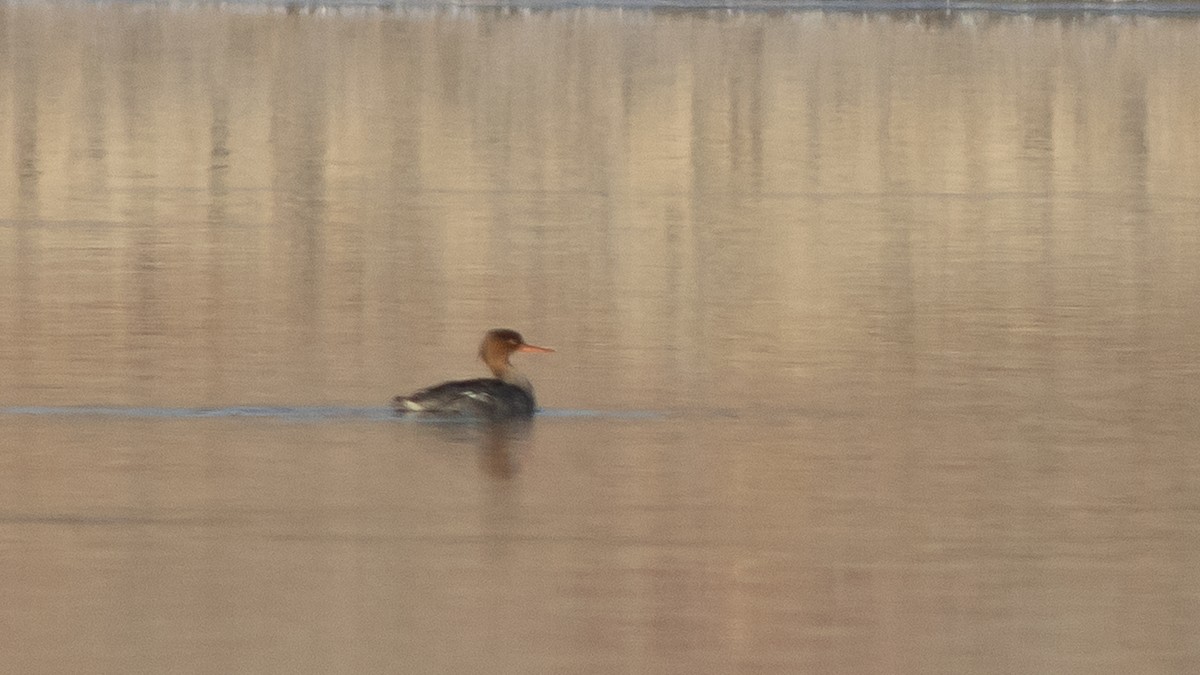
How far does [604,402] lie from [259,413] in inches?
55.8

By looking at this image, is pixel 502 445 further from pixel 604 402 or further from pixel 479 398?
pixel 604 402

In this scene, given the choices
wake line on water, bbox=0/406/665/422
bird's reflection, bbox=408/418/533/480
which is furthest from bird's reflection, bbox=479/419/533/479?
wake line on water, bbox=0/406/665/422

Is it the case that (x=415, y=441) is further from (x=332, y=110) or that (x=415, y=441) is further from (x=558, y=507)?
(x=332, y=110)

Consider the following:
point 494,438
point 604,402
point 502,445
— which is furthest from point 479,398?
point 604,402

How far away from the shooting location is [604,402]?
13.1 metres

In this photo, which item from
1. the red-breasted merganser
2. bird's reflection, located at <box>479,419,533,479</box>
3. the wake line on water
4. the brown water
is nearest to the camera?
the brown water

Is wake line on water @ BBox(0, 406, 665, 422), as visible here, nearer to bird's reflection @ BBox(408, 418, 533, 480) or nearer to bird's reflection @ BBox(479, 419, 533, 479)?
bird's reflection @ BBox(408, 418, 533, 480)

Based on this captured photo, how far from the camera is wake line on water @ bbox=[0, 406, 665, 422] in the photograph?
12.6 m

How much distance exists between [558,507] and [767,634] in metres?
2.03

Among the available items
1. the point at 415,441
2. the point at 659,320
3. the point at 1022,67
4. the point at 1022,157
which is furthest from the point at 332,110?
the point at 415,441

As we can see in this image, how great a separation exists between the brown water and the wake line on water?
52 millimetres

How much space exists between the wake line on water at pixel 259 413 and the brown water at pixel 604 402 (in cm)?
5

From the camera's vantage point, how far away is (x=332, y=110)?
34.2m

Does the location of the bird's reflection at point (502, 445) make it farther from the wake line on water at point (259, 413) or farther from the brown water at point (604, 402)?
the wake line on water at point (259, 413)
